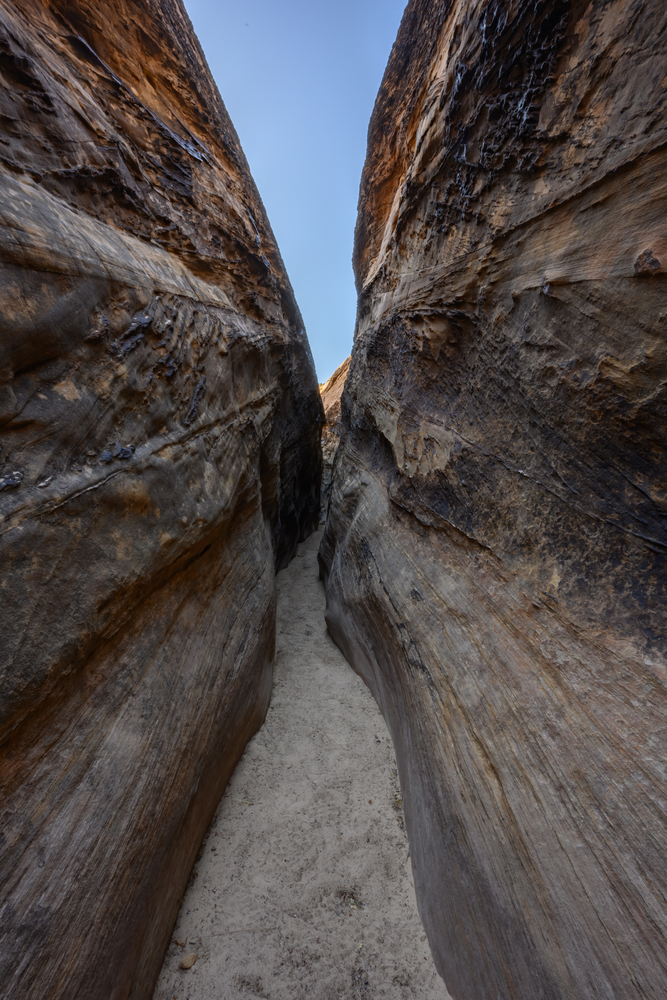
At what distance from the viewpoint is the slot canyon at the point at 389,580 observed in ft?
5.12

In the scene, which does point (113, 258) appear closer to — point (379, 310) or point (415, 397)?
point (415, 397)

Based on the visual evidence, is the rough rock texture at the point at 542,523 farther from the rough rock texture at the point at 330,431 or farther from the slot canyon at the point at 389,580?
the rough rock texture at the point at 330,431

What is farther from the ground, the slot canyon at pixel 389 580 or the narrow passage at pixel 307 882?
the slot canyon at pixel 389 580

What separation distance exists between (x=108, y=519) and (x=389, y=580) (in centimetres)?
228

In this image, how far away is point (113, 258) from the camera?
2223mm

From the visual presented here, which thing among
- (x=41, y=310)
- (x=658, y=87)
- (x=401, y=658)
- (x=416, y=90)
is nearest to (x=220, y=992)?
(x=401, y=658)

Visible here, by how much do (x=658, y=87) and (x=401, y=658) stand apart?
3461 mm

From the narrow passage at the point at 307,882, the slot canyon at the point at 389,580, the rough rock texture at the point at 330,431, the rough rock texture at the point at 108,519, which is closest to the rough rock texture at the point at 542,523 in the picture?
the slot canyon at the point at 389,580

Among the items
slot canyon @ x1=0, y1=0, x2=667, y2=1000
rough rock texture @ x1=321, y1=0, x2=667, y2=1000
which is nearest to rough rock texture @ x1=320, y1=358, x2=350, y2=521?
slot canyon @ x1=0, y1=0, x2=667, y2=1000

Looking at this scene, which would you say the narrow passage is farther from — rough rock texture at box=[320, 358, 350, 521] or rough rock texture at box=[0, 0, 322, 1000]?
rough rock texture at box=[320, 358, 350, 521]

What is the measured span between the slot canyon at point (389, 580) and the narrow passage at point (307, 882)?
0.02 meters

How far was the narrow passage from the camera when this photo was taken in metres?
1.93

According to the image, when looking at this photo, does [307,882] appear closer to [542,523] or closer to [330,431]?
[542,523]

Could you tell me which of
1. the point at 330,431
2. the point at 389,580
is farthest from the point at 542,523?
the point at 330,431
